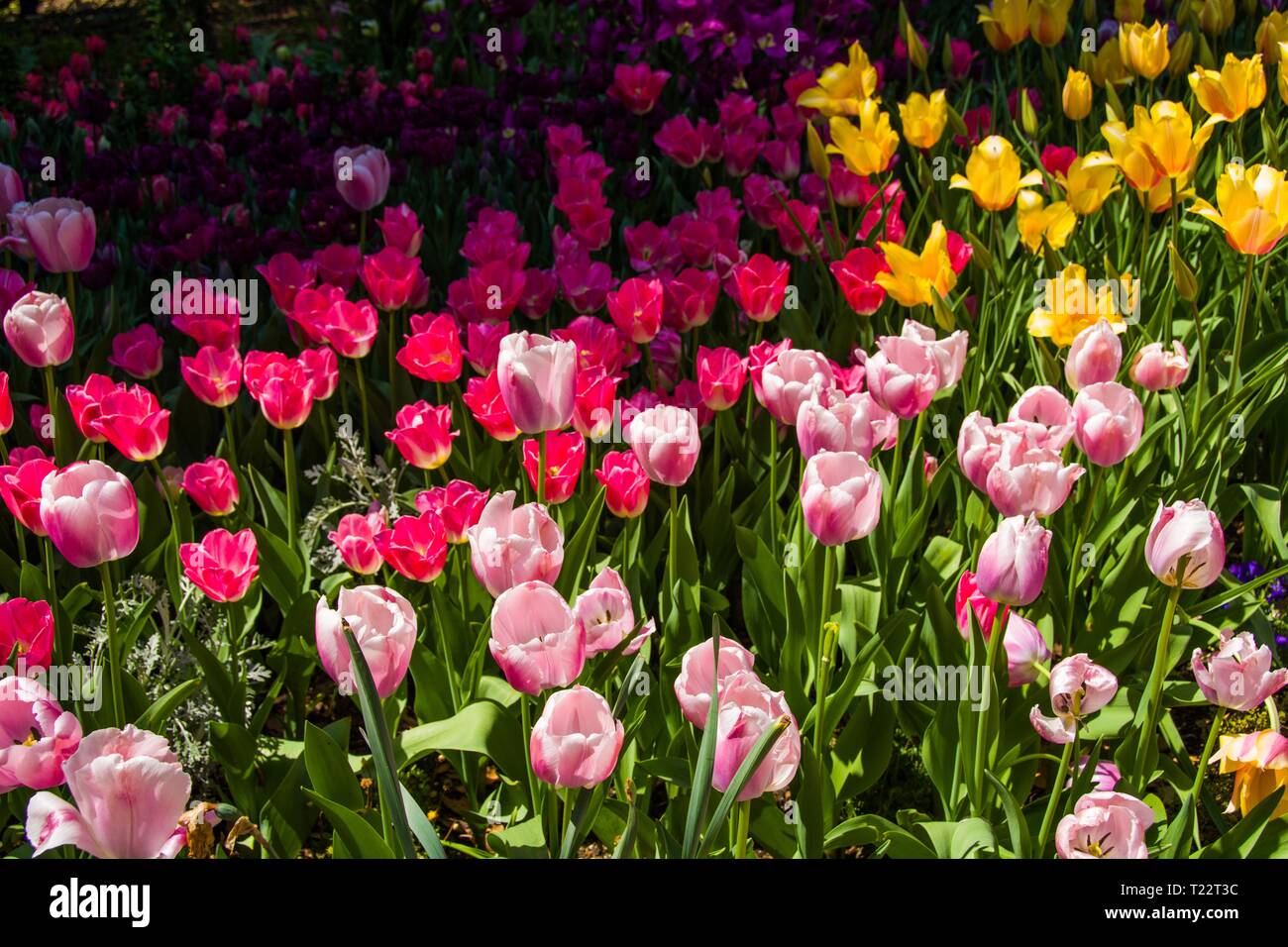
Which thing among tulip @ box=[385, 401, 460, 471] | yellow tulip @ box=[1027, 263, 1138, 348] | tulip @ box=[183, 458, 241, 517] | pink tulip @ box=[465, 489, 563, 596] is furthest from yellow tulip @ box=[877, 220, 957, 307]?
tulip @ box=[183, 458, 241, 517]

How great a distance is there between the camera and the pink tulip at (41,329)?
2.12 m

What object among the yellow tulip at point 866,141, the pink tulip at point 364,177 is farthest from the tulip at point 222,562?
the yellow tulip at point 866,141

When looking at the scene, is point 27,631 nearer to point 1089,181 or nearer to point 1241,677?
point 1241,677

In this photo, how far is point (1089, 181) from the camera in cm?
258

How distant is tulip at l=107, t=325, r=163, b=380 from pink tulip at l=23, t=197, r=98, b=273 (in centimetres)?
18

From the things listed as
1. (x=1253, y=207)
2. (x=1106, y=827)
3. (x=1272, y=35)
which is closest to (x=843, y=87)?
(x=1272, y=35)

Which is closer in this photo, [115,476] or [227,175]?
[115,476]

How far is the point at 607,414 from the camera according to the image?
6.88ft

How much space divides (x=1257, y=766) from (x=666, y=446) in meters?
0.82

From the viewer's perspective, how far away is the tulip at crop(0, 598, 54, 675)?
1.60 meters

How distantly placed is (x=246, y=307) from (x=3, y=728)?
Result: 6.38 ft

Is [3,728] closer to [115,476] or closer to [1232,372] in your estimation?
[115,476]

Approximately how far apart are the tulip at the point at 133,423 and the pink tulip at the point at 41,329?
174 millimetres
